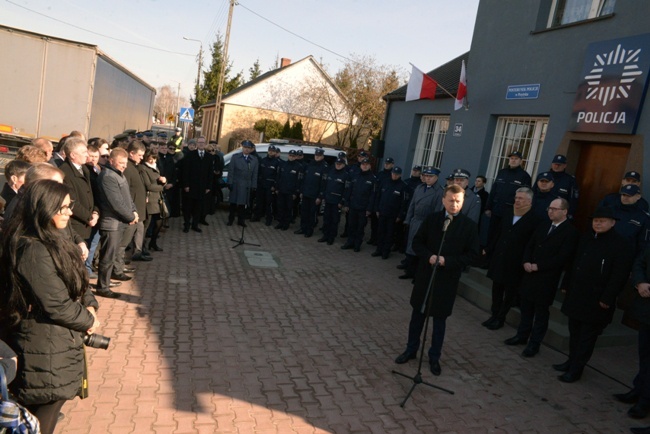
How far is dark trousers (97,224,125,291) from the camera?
6.18 m

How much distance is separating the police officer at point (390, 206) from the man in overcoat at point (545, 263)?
14.0 ft

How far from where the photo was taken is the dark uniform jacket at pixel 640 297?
461 cm

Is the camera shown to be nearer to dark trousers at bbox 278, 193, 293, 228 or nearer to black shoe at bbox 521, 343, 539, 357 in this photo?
black shoe at bbox 521, 343, 539, 357

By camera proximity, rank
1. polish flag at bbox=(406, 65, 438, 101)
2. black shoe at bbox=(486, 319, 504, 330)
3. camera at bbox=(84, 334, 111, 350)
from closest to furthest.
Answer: camera at bbox=(84, 334, 111, 350) < black shoe at bbox=(486, 319, 504, 330) < polish flag at bbox=(406, 65, 438, 101)

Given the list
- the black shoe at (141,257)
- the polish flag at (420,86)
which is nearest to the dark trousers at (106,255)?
the black shoe at (141,257)

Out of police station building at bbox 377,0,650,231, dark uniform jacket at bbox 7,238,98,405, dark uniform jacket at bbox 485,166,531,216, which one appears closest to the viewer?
dark uniform jacket at bbox 7,238,98,405

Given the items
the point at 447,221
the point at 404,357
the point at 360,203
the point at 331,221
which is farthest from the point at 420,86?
the point at 404,357

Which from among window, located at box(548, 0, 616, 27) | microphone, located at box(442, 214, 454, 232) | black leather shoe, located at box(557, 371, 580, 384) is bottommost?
black leather shoe, located at box(557, 371, 580, 384)

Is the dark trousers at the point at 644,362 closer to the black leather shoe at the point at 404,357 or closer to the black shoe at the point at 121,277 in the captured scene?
the black leather shoe at the point at 404,357

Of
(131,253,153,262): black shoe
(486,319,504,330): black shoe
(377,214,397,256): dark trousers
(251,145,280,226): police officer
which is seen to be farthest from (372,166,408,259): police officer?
(131,253,153,262): black shoe

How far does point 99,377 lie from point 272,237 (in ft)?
23.1

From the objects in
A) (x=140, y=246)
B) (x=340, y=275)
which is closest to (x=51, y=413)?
(x=140, y=246)

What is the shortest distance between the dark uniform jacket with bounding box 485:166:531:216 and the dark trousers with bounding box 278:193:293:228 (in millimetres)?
5507

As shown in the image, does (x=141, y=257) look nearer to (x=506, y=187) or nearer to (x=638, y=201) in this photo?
(x=506, y=187)
